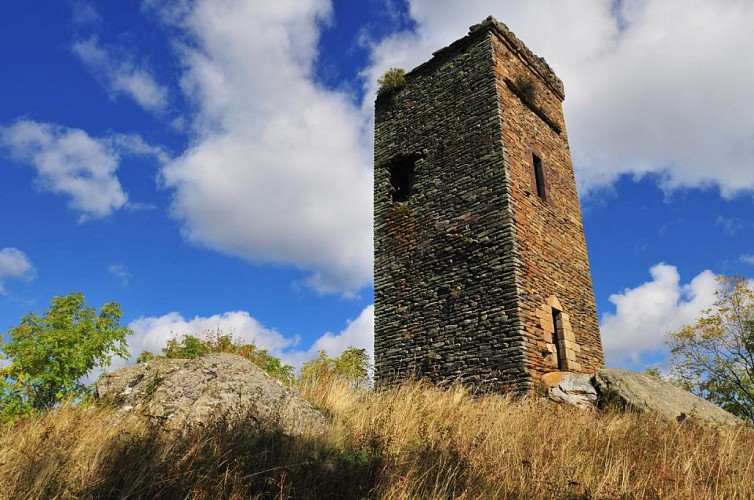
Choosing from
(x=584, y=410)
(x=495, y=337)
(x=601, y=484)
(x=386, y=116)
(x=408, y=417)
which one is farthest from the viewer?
(x=386, y=116)

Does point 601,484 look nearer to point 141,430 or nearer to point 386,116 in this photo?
point 141,430

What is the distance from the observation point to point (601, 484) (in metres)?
3.61

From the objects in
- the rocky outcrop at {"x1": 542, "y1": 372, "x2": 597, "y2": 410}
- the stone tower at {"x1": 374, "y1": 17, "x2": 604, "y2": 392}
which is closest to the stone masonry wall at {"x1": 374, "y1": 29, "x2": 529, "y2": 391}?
the stone tower at {"x1": 374, "y1": 17, "x2": 604, "y2": 392}

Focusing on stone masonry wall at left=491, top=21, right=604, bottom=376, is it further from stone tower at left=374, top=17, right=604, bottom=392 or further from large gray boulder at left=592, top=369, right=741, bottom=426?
large gray boulder at left=592, top=369, right=741, bottom=426

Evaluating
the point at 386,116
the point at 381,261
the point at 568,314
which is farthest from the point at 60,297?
the point at 568,314

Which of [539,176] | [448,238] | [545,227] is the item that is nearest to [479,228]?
[448,238]

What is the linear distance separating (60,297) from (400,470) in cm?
1158

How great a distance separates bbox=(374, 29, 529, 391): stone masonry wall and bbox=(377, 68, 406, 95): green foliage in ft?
0.94

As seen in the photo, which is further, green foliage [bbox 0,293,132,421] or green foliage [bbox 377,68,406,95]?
green foliage [bbox 377,68,406,95]

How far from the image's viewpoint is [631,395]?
798cm

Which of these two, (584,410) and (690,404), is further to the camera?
(690,404)

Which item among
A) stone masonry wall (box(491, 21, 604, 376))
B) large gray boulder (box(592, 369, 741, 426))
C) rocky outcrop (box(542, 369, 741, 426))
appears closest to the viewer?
large gray boulder (box(592, 369, 741, 426))

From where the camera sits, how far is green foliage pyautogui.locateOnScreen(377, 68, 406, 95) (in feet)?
43.9

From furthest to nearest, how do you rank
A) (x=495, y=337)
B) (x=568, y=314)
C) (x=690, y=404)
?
(x=568, y=314)
(x=495, y=337)
(x=690, y=404)
